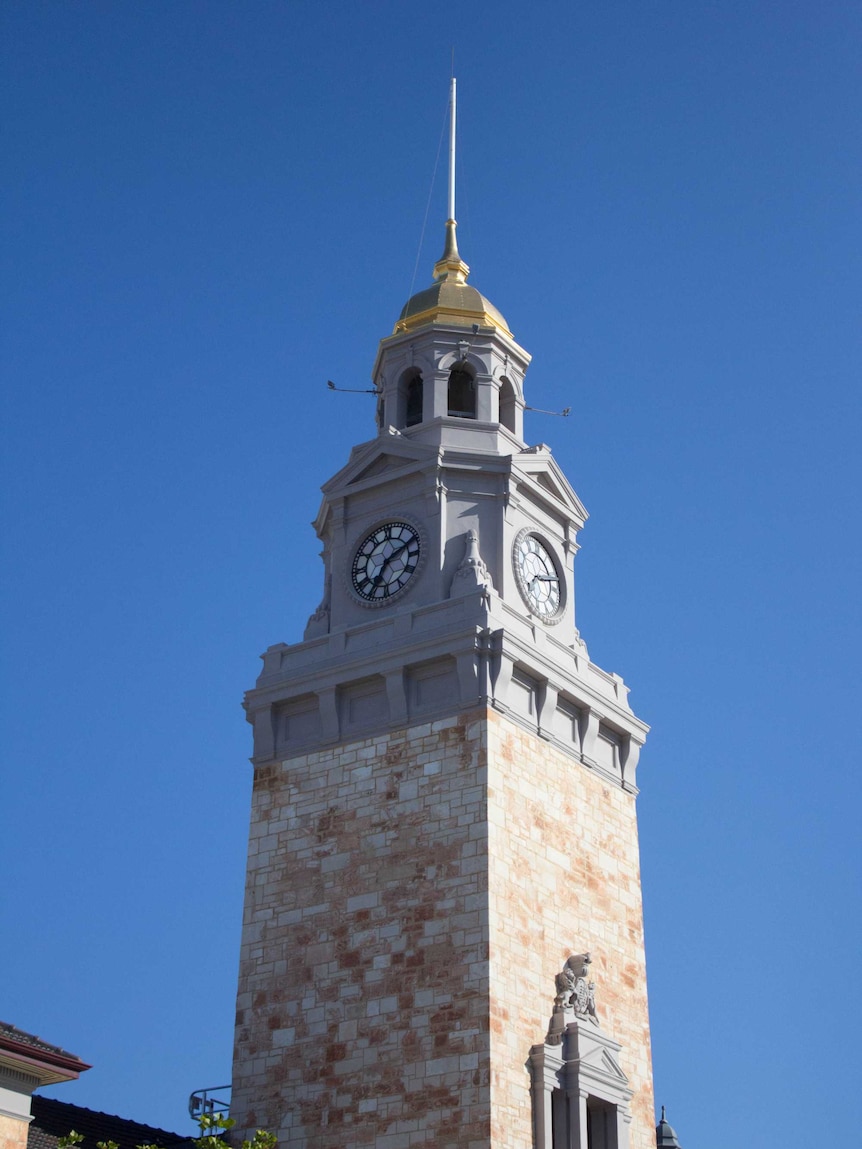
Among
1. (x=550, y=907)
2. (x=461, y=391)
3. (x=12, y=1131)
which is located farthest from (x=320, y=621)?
(x=12, y=1131)

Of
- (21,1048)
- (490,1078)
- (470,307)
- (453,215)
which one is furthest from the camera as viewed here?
(453,215)

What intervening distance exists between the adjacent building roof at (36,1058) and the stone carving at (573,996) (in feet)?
35.8

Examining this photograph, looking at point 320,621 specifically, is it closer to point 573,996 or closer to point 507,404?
point 507,404

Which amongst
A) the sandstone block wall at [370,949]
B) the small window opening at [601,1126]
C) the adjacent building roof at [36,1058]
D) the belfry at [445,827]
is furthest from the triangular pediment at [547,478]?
the adjacent building roof at [36,1058]

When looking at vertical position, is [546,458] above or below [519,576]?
above

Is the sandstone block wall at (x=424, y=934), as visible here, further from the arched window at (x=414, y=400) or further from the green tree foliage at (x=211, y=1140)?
the arched window at (x=414, y=400)

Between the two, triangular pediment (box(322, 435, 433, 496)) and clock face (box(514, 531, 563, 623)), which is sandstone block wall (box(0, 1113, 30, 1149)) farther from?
triangular pediment (box(322, 435, 433, 496))

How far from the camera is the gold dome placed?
52.9m

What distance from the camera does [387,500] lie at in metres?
49.6

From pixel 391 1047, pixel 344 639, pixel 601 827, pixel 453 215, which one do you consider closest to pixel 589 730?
pixel 601 827

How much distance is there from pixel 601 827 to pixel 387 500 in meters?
9.82

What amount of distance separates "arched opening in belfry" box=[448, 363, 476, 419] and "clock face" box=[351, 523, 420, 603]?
486 cm

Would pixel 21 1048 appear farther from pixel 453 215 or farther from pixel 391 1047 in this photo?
pixel 453 215

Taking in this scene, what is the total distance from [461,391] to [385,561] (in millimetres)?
7069
